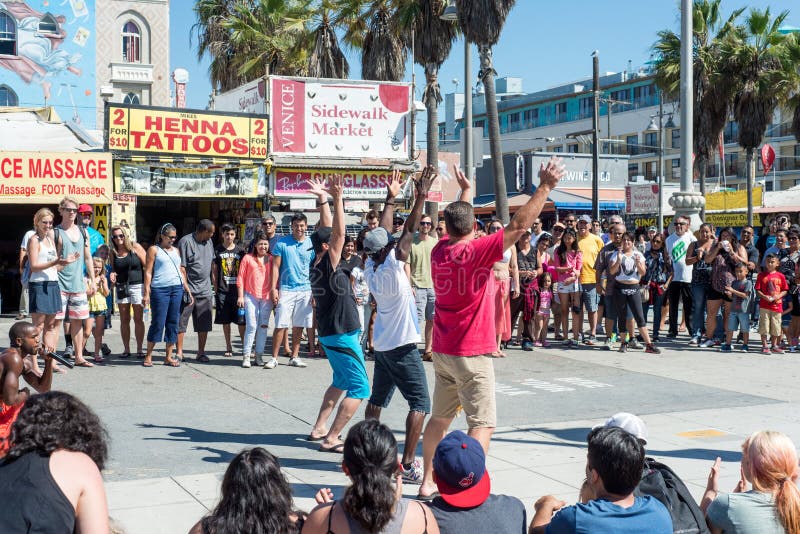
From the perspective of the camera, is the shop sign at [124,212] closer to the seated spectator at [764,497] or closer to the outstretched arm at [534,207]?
the outstretched arm at [534,207]

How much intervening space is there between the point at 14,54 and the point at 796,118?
35.3 meters

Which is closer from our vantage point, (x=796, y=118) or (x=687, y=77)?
(x=687, y=77)

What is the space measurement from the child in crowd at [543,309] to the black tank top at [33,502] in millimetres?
10422

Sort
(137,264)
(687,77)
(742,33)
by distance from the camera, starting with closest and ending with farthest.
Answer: (137,264), (687,77), (742,33)

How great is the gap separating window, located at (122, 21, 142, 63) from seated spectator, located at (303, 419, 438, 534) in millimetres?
46930

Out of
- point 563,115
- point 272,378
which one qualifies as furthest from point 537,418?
point 563,115

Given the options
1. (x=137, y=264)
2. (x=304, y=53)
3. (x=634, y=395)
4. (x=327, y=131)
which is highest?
(x=304, y=53)

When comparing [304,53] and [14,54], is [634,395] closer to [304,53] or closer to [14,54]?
[304,53]

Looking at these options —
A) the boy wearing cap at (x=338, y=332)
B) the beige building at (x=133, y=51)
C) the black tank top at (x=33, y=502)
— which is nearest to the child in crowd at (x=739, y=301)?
the boy wearing cap at (x=338, y=332)

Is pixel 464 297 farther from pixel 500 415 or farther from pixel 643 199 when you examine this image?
pixel 643 199

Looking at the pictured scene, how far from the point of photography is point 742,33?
2755cm

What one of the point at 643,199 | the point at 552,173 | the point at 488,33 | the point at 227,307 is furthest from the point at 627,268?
the point at 643,199

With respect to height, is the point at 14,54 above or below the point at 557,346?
above

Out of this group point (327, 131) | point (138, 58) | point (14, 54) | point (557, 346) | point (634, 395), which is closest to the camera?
point (634, 395)
